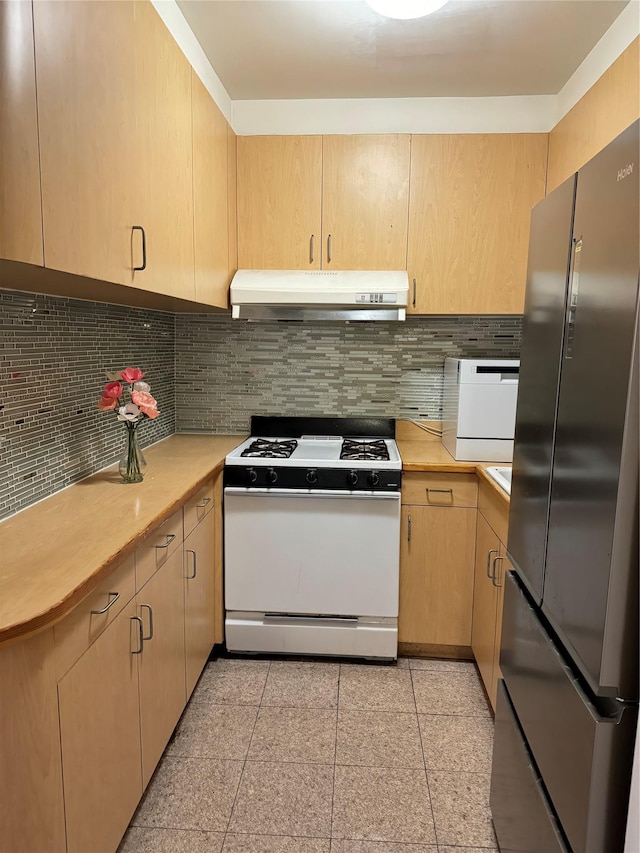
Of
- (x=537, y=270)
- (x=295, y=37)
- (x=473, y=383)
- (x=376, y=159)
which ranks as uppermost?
(x=295, y=37)

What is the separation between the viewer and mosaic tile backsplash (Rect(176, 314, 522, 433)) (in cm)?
293

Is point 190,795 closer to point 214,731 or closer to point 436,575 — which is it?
point 214,731

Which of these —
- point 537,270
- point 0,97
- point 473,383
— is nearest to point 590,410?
point 537,270

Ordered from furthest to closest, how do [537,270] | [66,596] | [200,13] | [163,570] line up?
[200,13] → [163,570] → [537,270] → [66,596]

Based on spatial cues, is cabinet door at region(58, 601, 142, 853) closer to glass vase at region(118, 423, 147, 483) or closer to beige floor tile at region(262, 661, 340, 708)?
glass vase at region(118, 423, 147, 483)

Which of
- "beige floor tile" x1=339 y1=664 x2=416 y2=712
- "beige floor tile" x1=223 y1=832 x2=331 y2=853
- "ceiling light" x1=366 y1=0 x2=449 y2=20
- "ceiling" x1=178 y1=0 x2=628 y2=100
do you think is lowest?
"beige floor tile" x1=223 y1=832 x2=331 y2=853

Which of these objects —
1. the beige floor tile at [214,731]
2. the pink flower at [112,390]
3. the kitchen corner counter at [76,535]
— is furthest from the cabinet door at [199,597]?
the pink flower at [112,390]

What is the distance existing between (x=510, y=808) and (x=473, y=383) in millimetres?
1572

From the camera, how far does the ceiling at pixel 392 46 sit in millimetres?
1883

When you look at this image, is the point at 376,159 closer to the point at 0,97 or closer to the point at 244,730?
the point at 0,97

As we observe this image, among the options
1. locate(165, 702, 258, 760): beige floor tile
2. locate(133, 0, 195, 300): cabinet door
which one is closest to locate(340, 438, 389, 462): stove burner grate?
locate(133, 0, 195, 300): cabinet door

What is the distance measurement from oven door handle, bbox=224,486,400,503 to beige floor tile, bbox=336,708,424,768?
0.82 metres

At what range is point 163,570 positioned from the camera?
1.76 metres

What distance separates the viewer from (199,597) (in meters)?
2.22
